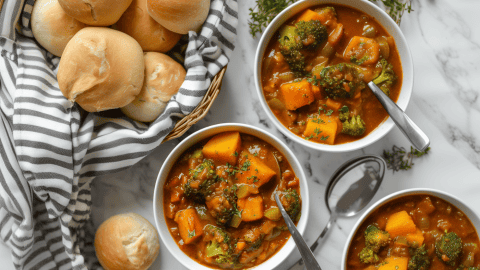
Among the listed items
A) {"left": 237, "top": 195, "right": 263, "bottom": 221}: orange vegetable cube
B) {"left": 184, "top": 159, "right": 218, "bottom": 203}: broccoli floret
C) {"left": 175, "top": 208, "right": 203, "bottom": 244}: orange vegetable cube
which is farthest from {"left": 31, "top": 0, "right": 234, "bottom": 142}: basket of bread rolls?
{"left": 237, "top": 195, "right": 263, "bottom": 221}: orange vegetable cube

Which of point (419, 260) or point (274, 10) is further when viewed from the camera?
point (274, 10)

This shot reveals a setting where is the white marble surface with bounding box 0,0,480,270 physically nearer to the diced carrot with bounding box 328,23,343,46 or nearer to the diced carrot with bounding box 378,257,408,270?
the diced carrot with bounding box 378,257,408,270

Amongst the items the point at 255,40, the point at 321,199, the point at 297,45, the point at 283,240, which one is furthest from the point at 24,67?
the point at 321,199

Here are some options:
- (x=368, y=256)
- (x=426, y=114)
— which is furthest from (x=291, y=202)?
(x=426, y=114)

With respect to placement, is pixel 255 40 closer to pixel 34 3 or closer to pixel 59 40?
pixel 59 40

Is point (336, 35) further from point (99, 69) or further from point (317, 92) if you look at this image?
point (99, 69)

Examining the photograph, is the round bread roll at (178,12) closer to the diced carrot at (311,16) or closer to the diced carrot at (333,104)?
the diced carrot at (311,16)
